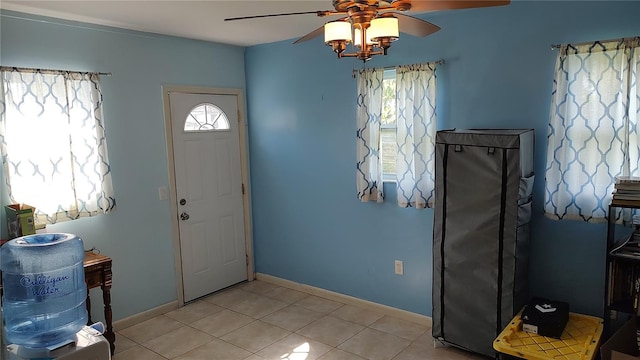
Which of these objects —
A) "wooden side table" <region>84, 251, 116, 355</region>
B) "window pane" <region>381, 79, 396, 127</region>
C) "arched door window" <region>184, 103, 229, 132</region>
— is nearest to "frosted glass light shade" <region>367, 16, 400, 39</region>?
"window pane" <region>381, 79, 396, 127</region>

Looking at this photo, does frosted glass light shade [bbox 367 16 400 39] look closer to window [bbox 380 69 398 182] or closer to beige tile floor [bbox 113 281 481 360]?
window [bbox 380 69 398 182]

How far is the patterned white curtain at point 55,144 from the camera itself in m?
3.06

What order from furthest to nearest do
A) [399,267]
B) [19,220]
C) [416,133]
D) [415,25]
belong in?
1. [399,267]
2. [416,133]
3. [19,220]
4. [415,25]

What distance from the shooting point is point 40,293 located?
2006 millimetres

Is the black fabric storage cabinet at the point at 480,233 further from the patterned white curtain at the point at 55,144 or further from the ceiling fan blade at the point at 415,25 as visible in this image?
the patterned white curtain at the point at 55,144

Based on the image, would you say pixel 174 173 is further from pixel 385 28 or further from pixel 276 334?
pixel 385 28

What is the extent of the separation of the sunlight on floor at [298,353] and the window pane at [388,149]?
155 centimetres

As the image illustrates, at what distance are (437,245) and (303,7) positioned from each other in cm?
191

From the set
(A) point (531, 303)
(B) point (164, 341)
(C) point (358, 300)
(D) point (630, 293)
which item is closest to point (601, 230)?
(D) point (630, 293)

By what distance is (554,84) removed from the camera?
2873mm

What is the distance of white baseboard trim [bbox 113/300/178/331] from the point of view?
12.3 ft

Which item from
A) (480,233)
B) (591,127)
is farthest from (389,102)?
(591,127)

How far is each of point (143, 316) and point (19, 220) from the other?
143cm

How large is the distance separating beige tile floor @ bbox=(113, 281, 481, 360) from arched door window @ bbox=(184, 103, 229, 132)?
1.69 metres
